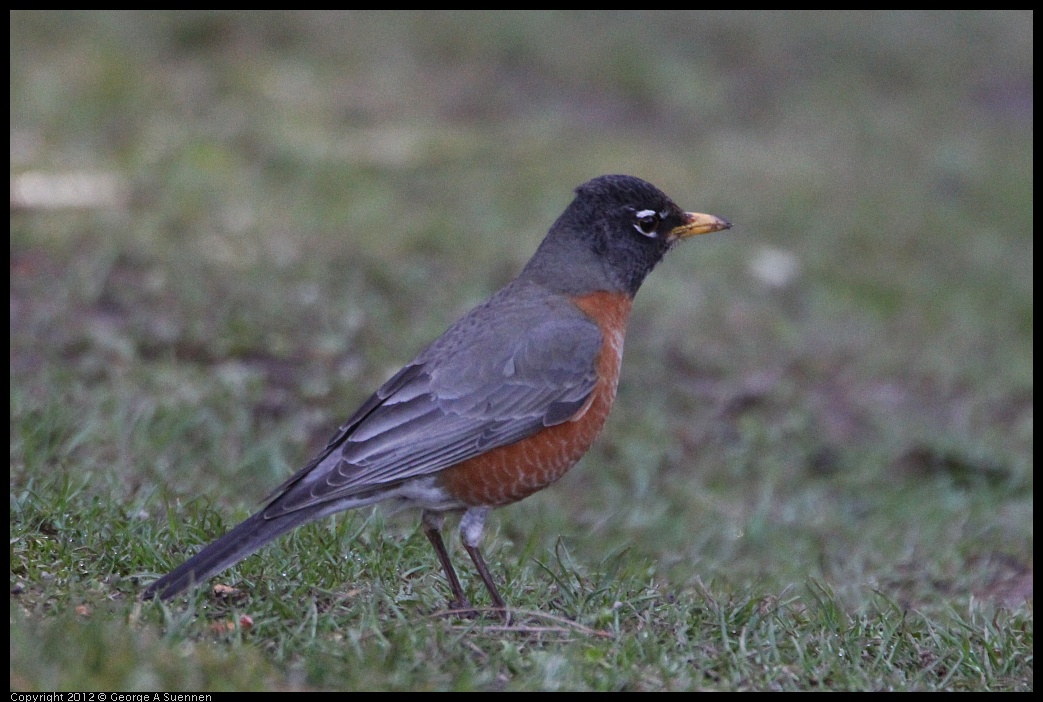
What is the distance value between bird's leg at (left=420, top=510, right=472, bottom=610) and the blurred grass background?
0.14m

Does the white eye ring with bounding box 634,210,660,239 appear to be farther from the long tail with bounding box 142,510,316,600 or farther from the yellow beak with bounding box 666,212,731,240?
the long tail with bounding box 142,510,316,600

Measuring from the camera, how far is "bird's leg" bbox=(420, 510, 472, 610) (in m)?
4.58

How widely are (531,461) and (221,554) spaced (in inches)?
50.2

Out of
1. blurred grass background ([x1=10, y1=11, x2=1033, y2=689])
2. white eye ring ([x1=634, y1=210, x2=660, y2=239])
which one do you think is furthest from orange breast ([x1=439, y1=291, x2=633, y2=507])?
white eye ring ([x1=634, y1=210, x2=660, y2=239])

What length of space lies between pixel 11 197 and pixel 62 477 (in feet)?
13.6

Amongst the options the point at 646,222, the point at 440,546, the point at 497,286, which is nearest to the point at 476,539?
the point at 440,546

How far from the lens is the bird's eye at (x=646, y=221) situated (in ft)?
18.3

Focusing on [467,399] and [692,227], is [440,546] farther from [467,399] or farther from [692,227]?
[692,227]

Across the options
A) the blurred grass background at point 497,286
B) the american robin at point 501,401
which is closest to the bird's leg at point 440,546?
the american robin at point 501,401

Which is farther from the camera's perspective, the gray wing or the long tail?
the gray wing

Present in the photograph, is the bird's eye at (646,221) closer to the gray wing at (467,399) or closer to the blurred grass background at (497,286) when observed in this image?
the gray wing at (467,399)

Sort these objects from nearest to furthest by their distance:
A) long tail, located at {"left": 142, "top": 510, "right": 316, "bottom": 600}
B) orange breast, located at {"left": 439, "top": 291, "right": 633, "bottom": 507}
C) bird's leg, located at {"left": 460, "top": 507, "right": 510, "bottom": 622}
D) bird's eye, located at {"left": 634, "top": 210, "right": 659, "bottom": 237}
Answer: long tail, located at {"left": 142, "top": 510, "right": 316, "bottom": 600} → bird's leg, located at {"left": 460, "top": 507, "right": 510, "bottom": 622} → orange breast, located at {"left": 439, "top": 291, "right": 633, "bottom": 507} → bird's eye, located at {"left": 634, "top": 210, "right": 659, "bottom": 237}

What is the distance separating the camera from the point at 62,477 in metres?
5.18

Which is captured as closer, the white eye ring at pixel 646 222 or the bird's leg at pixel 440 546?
the bird's leg at pixel 440 546
